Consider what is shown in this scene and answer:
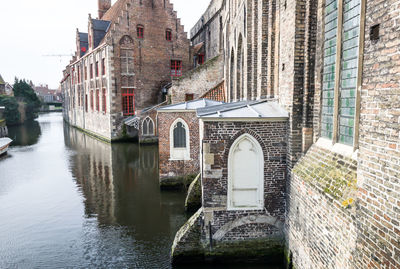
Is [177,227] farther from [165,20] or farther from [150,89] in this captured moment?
[165,20]

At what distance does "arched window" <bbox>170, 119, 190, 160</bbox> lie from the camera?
39.8 feet

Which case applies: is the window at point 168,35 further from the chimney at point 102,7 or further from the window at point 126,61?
the chimney at point 102,7

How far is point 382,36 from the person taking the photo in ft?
11.7

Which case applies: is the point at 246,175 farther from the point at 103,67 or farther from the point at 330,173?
the point at 103,67

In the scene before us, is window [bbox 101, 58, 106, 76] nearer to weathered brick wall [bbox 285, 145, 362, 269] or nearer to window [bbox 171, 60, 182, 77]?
window [bbox 171, 60, 182, 77]

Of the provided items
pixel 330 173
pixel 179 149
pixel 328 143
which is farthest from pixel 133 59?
pixel 330 173

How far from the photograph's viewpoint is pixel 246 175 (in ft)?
22.8

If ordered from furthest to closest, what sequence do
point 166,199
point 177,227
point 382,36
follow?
point 166,199 → point 177,227 → point 382,36

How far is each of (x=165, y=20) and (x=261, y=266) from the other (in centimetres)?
2390

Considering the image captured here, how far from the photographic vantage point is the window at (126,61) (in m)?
24.9

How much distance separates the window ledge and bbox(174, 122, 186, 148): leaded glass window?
22.3 ft

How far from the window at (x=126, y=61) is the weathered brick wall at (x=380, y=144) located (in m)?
23.2

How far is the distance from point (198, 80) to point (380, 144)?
62.0ft

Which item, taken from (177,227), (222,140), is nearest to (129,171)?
(177,227)
